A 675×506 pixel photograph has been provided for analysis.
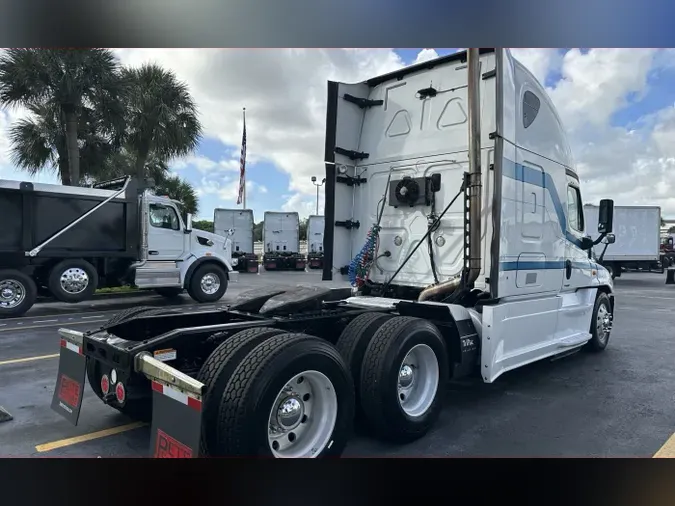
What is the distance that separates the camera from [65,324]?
373 inches

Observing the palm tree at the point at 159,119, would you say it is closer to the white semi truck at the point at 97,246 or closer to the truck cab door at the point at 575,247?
the white semi truck at the point at 97,246

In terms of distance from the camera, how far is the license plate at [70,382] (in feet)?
12.6

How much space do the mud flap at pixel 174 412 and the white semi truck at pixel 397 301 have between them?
0.04ft

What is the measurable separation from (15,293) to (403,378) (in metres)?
9.46

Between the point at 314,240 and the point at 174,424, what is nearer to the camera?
the point at 174,424

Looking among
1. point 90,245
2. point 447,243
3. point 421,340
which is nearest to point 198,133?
point 90,245

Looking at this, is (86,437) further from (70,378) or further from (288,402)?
(288,402)

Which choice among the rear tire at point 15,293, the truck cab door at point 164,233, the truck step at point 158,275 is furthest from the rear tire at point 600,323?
the rear tire at point 15,293

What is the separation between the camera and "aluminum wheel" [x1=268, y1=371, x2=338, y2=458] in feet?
10.8

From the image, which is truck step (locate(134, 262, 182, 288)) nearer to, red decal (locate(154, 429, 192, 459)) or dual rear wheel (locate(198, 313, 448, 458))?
dual rear wheel (locate(198, 313, 448, 458))

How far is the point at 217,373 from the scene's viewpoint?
318cm

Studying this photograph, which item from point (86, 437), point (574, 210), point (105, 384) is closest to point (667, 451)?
point (574, 210)

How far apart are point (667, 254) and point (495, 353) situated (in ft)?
84.8

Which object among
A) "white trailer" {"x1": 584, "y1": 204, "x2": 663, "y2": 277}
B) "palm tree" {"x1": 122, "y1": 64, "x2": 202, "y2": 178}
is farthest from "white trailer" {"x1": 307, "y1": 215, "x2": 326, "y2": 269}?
"white trailer" {"x1": 584, "y1": 204, "x2": 663, "y2": 277}
